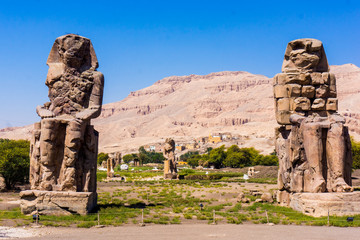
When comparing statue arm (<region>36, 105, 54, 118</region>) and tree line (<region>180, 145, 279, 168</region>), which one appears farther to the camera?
tree line (<region>180, 145, 279, 168</region>)

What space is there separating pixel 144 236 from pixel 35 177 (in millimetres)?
4946

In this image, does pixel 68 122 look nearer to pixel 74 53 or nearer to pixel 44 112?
pixel 44 112

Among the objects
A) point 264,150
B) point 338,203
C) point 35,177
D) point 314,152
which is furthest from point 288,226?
point 264,150

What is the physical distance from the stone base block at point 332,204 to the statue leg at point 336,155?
470 mm

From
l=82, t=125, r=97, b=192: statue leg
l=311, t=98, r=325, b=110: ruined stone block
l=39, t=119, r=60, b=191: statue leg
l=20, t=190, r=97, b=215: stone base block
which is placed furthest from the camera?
l=311, t=98, r=325, b=110: ruined stone block

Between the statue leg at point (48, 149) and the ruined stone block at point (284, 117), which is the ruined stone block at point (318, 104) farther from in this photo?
the statue leg at point (48, 149)

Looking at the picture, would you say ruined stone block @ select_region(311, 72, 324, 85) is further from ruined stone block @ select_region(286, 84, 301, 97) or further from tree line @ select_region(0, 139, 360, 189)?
tree line @ select_region(0, 139, 360, 189)

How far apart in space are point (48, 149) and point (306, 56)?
882 centimetres

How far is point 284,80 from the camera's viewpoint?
13617 mm

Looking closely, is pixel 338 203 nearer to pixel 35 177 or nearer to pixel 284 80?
pixel 284 80

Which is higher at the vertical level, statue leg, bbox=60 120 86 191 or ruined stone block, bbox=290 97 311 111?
ruined stone block, bbox=290 97 311 111

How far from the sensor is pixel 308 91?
1338cm

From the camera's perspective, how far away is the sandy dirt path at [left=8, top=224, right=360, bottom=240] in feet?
29.6

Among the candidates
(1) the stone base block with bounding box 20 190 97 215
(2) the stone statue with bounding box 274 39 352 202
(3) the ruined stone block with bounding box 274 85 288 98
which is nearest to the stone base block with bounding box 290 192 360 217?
(2) the stone statue with bounding box 274 39 352 202
